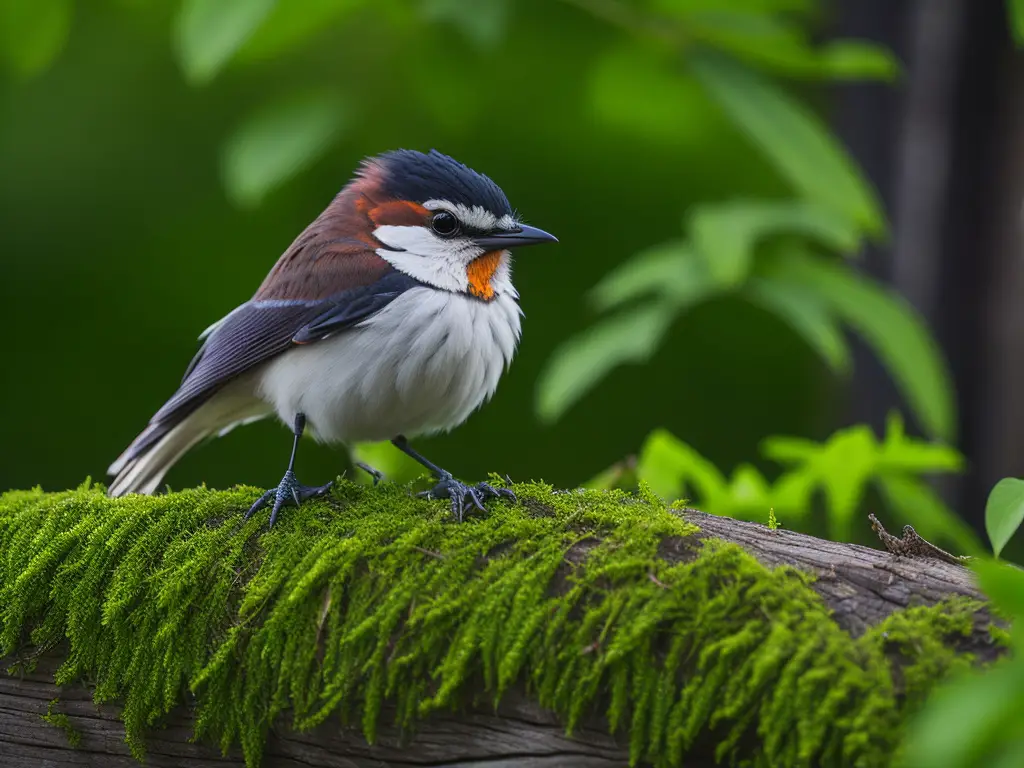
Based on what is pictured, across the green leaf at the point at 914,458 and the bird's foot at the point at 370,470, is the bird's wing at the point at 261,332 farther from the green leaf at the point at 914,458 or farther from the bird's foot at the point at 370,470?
the green leaf at the point at 914,458

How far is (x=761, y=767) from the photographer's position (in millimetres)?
2330

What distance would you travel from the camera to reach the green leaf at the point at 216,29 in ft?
13.2

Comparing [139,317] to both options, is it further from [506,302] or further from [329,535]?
[329,535]

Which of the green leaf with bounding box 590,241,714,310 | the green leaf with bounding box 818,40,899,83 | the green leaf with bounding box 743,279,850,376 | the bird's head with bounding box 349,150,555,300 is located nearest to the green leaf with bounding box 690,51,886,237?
the green leaf with bounding box 818,40,899,83

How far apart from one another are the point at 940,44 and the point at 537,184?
2.51 meters

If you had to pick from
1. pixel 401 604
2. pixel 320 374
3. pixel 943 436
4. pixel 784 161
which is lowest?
pixel 943 436

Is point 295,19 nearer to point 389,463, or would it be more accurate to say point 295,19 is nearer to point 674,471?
point 389,463

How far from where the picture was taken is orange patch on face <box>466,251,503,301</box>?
12.3 ft

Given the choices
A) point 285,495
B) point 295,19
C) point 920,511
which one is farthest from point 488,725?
point 295,19

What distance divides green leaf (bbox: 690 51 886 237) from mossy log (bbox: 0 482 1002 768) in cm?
219

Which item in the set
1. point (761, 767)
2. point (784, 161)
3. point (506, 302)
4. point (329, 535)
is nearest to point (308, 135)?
point (506, 302)

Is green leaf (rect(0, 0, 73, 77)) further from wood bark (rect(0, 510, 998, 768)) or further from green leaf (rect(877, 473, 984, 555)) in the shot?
green leaf (rect(877, 473, 984, 555))

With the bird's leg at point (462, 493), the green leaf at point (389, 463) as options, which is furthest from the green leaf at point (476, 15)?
the bird's leg at point (462, 493)

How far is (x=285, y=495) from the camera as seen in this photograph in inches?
129
